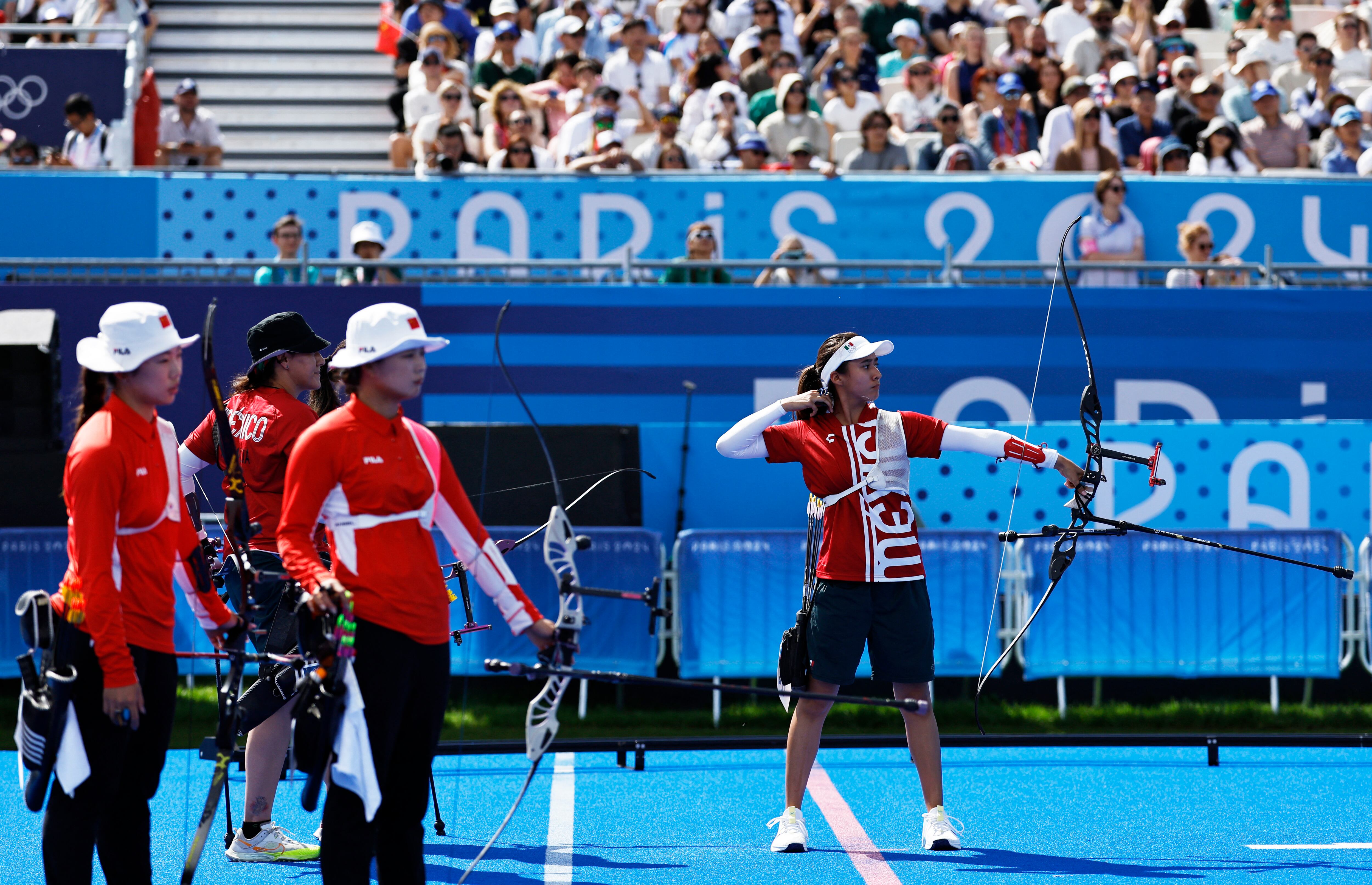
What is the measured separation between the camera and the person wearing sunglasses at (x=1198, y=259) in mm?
10836

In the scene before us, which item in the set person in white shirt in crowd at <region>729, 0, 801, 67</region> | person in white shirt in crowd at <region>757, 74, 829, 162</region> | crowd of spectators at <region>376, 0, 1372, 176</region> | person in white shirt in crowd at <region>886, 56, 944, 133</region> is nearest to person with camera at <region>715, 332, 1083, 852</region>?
crowd of spectators at <region>376, 0, 1372, 176</region>

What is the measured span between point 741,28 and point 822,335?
5.95 m

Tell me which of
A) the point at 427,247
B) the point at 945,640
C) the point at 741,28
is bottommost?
the point at 945,640

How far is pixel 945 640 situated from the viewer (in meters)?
9.30

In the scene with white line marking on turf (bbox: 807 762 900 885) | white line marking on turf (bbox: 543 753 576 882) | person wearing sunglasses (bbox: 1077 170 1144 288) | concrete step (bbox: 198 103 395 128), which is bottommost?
white line marking on turf (bbox: 543 753 576 882)

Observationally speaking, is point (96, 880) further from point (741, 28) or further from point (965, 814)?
point (741, 28)

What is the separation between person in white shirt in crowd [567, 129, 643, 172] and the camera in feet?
38.2

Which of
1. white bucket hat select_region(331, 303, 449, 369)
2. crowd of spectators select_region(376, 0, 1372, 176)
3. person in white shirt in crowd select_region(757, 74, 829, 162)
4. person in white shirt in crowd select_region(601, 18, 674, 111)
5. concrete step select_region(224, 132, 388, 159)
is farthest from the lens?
concrete step select_region(224, 132, 388, 159)

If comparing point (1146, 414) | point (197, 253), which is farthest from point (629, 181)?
point (1146, 414)

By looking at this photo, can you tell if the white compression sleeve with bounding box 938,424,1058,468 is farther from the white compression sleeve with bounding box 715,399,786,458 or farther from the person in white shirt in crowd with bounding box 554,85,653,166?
the person in white shirt in crowd with bounding box 554,85,653,166

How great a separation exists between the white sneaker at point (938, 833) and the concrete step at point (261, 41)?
11858 millimetres

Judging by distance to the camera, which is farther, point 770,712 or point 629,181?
point 629,181

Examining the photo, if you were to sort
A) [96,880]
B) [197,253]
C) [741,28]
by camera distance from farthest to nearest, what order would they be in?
[741,28], [197,253], [96,880]

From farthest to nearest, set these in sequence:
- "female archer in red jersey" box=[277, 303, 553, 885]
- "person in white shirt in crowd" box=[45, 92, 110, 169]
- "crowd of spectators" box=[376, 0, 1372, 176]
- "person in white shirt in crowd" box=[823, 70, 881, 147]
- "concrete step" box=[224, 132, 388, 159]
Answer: "concrete step" box=[224, 132, 388, 159], "person in white shirt in crowd" box=[823, 70, 881, 147], "crowd of spectators" box=[376, 0, 1372, 176], "person in white shirt in crowd" box=[45, 92, 110, 169], "female archer in red jersey" box=[277, 303, 553, 885]
